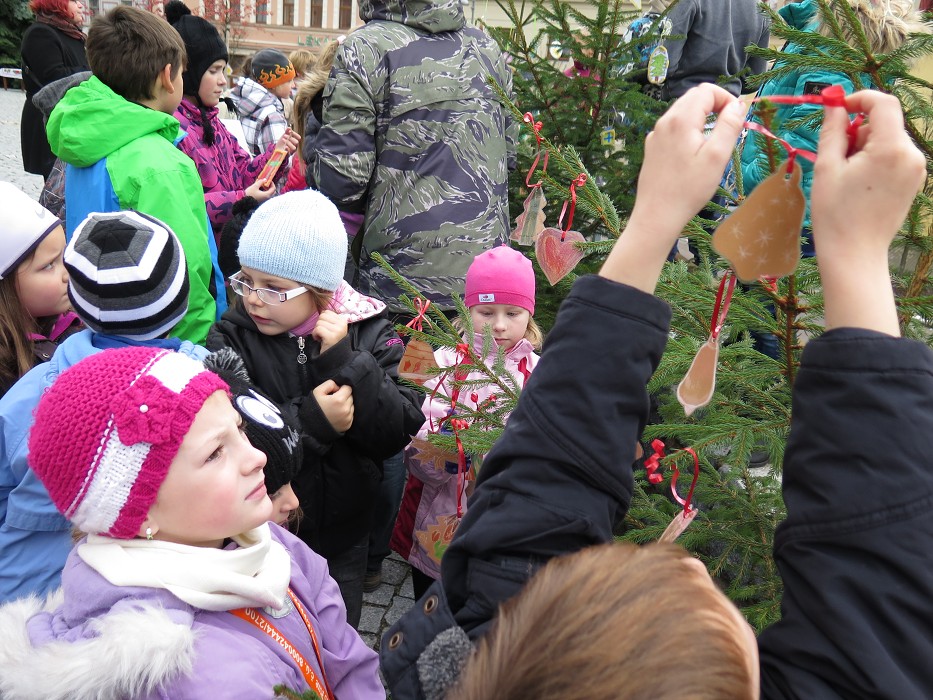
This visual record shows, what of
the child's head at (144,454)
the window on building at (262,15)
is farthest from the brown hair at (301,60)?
the window on building at (262,15)

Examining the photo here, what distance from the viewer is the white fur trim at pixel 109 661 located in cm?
124

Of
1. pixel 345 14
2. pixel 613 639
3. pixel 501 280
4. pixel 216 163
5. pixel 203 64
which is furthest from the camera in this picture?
pixel 345 14

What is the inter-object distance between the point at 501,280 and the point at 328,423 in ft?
3.07

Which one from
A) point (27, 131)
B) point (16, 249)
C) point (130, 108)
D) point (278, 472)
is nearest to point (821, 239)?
point (278, 472)

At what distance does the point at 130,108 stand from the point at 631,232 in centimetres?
279

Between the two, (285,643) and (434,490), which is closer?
(285,643)

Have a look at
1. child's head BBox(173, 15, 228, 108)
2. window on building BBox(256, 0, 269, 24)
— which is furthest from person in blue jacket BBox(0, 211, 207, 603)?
window on building BBox(256, 0, 269, 24)

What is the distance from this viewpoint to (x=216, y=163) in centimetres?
432

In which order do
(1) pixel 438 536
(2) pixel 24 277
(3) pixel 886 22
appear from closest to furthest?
(3) pixel 886 22 < (2) pixel 24 277 < (1) pixel 438 536

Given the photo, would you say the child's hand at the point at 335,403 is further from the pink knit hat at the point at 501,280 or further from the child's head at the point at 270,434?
the pink knit hat at the point at 501,280

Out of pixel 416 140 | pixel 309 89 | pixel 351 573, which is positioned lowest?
pixel 351 573

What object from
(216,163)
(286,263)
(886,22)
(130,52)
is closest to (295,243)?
(286,263)

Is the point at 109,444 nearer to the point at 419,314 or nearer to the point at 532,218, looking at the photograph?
the point at 419,314

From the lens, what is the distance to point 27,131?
5320mm
